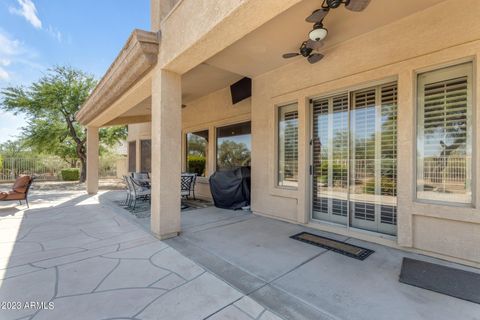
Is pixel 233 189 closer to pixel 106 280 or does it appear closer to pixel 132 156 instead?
pixel 106 280

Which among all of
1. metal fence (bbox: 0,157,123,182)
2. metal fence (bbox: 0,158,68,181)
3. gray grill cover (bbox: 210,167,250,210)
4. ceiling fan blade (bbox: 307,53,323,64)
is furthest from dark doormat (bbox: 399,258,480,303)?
metal fence (bbox: 0,158,68,181)

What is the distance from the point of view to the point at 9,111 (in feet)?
35.4

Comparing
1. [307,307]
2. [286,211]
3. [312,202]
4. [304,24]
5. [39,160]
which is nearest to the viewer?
[307,307]

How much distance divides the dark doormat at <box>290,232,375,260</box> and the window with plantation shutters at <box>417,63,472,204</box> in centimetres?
114

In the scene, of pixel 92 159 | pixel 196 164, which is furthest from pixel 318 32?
pixel 92 159

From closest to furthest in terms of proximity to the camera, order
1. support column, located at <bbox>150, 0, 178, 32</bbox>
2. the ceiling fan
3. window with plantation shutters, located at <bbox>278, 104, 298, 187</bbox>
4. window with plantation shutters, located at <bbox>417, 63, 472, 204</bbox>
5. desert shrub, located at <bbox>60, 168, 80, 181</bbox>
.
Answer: window with plantation shutters, located at <bbox>417, 63, 472, 204</bbox>, the ceiling fan, support column, located at <bbox>150, 0, 178, 32</bbox>, window with plantation shutters, located at <bbox>278, 104, 298, 187</bbox>, desert shrub, located at <bbox>60, 168, 80, 181</bbox>

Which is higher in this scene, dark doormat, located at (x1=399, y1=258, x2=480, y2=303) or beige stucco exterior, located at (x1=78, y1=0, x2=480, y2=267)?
beige stucco exterior, located at (x1=78, y1=0, x2=480, y2=267)

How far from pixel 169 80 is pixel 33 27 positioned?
9.83 m

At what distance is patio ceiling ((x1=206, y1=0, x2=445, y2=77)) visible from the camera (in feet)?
9.55

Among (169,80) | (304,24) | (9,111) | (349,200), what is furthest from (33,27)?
(349,200)

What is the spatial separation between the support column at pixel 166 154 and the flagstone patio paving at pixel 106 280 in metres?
0.37

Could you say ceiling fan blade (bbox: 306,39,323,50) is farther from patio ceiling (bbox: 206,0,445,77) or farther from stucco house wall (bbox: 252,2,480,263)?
stucco house wall (bbox: 252,2,480,263)

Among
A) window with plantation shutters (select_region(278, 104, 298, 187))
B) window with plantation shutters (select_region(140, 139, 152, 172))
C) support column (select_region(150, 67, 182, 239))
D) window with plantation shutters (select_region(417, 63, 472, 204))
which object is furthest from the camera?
window with plantation shutters (select_region(140, 139, 152, 172))

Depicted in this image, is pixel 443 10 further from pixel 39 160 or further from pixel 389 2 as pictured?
pixel 39 160
